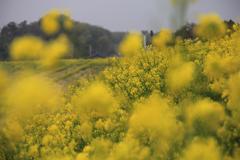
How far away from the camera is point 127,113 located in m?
6.40

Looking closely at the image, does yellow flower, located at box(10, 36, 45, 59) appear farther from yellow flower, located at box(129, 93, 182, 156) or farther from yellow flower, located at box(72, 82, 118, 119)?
yellow flower, located at box(72, 82, 118, 119)

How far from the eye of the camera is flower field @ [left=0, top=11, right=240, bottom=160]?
4227 mm

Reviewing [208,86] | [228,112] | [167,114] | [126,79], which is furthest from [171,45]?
[167,114]

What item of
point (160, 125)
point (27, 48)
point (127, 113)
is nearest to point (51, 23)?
point (27, 48)

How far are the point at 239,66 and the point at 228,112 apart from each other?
471 millimetres

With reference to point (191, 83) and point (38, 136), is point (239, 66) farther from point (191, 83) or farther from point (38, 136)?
point (38, 136)

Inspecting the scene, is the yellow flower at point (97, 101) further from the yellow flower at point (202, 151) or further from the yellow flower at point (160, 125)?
the yellow flower at point (202, 151)

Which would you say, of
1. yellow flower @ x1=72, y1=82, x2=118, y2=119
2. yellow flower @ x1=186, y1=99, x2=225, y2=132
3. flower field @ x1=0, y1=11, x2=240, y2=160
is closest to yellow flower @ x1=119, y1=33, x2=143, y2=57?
flower field @ x1=0, y1=11, x2=240, y2=160

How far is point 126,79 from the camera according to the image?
899 cm

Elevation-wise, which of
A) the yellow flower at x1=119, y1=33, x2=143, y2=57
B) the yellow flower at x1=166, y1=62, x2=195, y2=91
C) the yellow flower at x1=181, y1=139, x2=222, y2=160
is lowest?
the yellow flower at x1=181, y1=139, x2=222, y2=160

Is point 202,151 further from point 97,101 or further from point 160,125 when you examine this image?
point 97,101

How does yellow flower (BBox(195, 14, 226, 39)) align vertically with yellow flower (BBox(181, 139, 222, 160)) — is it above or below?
above

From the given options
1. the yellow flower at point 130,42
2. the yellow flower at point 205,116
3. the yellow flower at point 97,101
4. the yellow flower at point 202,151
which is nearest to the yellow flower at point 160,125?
the yellow flower at point 205,116

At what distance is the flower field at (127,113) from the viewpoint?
4227 millimetres
